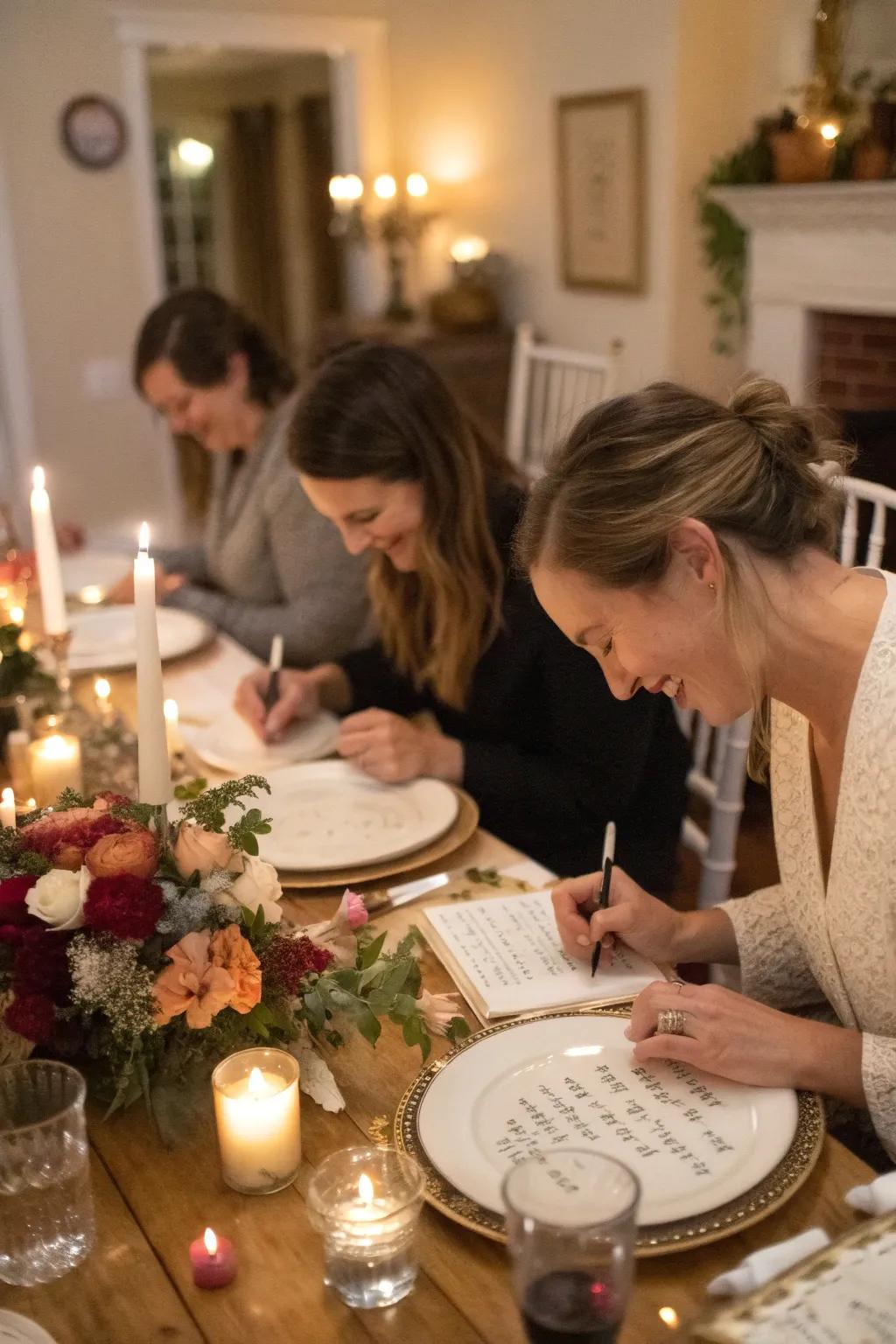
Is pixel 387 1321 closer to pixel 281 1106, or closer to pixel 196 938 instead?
pixel 281 1106

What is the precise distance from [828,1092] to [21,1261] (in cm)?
61

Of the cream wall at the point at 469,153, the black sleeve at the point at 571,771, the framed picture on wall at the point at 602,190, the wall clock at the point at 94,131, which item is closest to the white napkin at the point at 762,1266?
the black sleeve at the point at 571,771

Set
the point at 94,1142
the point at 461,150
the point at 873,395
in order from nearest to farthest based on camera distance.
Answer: the point at 94,1142 < the point at 873,395 < the point at 461,150

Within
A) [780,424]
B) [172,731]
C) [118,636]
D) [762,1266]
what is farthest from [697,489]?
[118,636]

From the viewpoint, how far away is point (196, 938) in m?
0.96

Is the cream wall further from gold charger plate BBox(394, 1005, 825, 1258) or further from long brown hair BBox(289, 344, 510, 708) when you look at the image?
gold charger plate BBox(394, 1005, 825, 1258)

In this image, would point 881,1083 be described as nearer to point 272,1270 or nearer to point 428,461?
point 272,1270

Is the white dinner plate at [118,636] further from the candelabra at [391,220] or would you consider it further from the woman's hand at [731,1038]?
the candelabra at [391,220]

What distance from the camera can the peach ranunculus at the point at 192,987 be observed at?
3.10 feet

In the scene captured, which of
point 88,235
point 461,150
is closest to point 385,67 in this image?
point 461,150

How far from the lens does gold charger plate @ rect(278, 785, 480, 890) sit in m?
1.39

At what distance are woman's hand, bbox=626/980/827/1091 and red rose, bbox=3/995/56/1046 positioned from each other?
458mm

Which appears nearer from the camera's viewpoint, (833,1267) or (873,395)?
(833,1267)

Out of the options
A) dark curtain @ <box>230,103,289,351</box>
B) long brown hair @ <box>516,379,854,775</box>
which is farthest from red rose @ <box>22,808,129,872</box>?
dark curtain @ <box>230,103,289,351</box>
